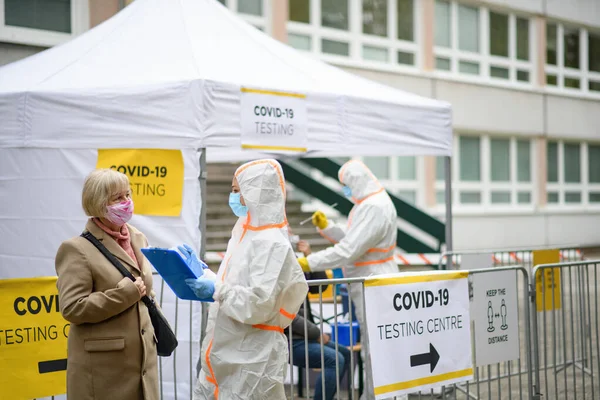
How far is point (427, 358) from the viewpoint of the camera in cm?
489

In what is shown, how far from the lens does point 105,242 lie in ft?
12.3

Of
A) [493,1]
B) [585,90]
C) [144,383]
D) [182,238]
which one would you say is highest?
[493,1]

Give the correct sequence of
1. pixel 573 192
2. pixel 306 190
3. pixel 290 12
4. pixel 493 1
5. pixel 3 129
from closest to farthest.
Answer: pixel 3 129 → pixel 306 190 → pixel 290 12 → pixel 493 1 → pixel 573 192

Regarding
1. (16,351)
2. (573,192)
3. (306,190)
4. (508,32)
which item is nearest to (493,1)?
(508,32)

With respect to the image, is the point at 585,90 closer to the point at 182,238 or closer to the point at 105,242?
the point at 182,238

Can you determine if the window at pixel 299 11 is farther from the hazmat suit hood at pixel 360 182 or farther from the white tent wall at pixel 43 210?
the white tent wall at pixel 43 210

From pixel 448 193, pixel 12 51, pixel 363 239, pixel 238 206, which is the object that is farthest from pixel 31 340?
pixel 12 51

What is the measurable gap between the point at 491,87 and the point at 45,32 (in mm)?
12372

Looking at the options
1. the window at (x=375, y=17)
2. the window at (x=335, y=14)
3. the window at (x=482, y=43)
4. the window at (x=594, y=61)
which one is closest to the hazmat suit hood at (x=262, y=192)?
the window at (x=335, y=14)

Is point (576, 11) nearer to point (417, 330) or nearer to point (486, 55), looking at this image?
point (486, 55)

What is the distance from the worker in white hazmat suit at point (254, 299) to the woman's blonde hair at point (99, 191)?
23.6 inches

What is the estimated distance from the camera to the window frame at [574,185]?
22266mm

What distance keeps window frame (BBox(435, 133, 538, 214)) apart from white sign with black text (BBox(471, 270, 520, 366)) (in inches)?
521

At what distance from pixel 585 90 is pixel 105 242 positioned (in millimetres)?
22000
